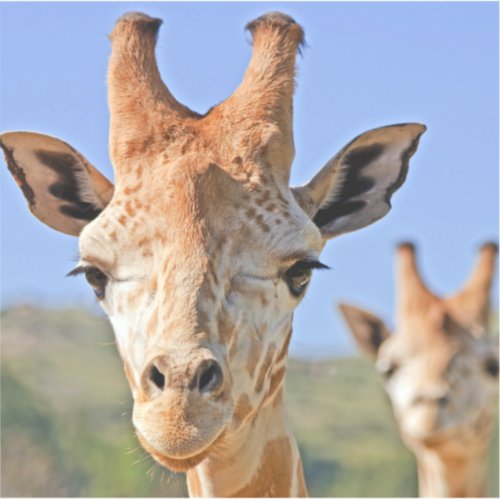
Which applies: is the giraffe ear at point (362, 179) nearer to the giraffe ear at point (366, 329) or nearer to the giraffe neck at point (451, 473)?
the giraffe neck at point (451, 473)

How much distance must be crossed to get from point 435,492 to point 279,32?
286 inches

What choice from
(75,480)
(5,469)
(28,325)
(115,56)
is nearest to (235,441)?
(115,56)

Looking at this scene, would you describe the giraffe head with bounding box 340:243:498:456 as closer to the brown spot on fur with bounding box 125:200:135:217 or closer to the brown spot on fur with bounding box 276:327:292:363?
the brown spot on fur with bounding box 276:327:292:363

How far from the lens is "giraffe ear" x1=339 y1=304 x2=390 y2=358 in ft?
56.9

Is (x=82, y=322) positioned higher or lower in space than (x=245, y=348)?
lower

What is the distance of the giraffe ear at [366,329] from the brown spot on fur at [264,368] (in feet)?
31.4

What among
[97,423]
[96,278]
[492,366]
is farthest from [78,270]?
[97,423]

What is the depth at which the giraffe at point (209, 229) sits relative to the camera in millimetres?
7164

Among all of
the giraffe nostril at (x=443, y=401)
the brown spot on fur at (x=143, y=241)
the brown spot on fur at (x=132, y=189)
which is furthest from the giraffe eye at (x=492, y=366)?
the brown spot on fur at (x=143, y=241)

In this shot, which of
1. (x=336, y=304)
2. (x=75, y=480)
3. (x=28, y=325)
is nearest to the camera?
(x=336, y=304)

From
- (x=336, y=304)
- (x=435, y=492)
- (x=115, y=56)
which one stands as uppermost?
(x=115, y=56)

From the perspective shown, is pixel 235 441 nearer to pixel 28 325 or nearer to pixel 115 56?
pixel 115 56

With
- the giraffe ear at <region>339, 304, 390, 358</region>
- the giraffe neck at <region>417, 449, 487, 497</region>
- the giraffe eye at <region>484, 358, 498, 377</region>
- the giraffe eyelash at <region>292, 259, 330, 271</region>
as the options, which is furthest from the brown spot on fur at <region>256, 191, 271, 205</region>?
the giraffe ear at <region>339, 304, 390, 358</region>

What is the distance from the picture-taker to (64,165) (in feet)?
27.6
